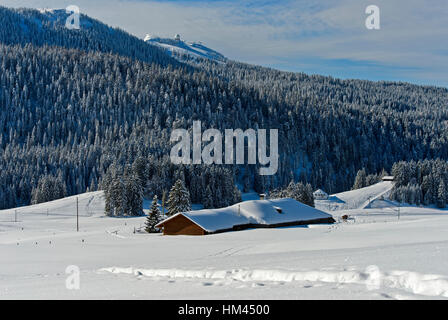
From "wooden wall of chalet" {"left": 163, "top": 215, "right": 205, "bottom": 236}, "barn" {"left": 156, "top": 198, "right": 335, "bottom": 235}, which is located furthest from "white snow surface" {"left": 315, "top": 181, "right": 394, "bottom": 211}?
"wooden wall of chalet" {"left": 163, "top": 215, "right": 205, "bottom": 236}

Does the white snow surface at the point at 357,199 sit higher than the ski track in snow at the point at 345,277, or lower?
lower

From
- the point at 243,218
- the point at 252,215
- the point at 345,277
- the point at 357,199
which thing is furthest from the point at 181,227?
the point at 357,199

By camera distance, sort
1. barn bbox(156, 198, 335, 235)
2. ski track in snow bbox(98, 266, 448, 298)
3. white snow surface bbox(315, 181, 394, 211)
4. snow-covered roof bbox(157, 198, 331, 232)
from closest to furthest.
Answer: ski track in snow bbox(98, 266, 448, 298) < barn bbox(156, 198, 335, 235) < snow-covered roof bbox(157, 198, 331, 232) < white snow surface bbox(315, 181, 394, 211)

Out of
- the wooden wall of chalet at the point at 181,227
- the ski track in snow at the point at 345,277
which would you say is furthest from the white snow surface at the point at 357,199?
the ski track in snow at the point at 345,277

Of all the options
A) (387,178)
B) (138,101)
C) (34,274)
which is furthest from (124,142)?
(34,274)

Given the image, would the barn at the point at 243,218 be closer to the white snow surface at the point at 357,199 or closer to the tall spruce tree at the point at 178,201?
the tall spruce tree at the point at 178,201

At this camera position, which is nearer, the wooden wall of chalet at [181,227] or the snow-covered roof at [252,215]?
the wooden wall of chalet at [181,227]

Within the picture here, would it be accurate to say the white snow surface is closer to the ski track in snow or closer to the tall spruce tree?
the tall spruce tree

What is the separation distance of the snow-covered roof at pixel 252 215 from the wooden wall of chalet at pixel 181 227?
19.4 inches

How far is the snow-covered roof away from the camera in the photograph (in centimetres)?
5350

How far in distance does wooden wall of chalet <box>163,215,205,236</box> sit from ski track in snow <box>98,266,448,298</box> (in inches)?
1326

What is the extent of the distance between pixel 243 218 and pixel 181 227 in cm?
869

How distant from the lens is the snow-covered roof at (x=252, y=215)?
53.5 metres
